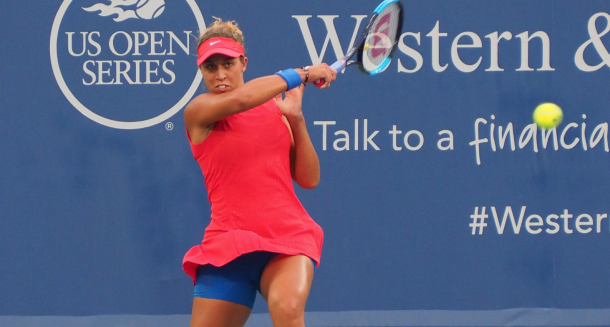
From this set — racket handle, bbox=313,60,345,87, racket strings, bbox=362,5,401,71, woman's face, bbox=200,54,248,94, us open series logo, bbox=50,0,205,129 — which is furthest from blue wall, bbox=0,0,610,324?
woman's face, bbox=200,54,248,94

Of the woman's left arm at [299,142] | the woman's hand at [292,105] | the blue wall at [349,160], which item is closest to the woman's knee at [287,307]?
the woman's left arm at [299,142]

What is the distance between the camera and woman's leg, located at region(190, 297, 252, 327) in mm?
2734

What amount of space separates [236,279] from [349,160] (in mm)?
1791

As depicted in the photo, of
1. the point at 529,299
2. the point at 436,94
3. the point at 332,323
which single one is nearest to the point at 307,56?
the point at 436,94

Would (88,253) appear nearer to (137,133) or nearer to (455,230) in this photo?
(137,133)

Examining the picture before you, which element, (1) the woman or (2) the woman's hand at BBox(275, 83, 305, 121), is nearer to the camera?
(1) the woman

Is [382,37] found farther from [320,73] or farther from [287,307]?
[287,307]

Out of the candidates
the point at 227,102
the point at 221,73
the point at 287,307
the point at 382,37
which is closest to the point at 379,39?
the point at 382,37

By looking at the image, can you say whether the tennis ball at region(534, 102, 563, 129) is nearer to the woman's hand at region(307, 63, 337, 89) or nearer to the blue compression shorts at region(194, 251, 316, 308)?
the woman's hand at region(307, 63, 337, 89)

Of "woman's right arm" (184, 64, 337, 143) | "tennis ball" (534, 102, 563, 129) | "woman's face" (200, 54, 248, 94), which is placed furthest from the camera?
"tennis ball" (534, 102, 563, 129)

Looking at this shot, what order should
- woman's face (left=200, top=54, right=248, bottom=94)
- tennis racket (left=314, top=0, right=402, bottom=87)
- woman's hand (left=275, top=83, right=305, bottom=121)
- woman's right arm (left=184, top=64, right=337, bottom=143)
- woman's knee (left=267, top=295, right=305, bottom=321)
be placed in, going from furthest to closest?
tennis racket (left=314, top=0, right=402, bottom=87) → woman's hand (left=275, top=83, right=305, bottom=121) → woman's face (left=200, top=54, right=248, bottom=94) → woman's right arm (left=184, top=64, right=337, bottom=143) → woman's knee (left=267, top=295, right=305, bottom=321)

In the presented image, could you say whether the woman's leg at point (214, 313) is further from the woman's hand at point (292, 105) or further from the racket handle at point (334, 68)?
the racket handle at point (334, 68)

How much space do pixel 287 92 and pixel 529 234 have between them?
205 cm

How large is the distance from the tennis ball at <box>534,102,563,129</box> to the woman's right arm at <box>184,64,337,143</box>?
2116 mm
